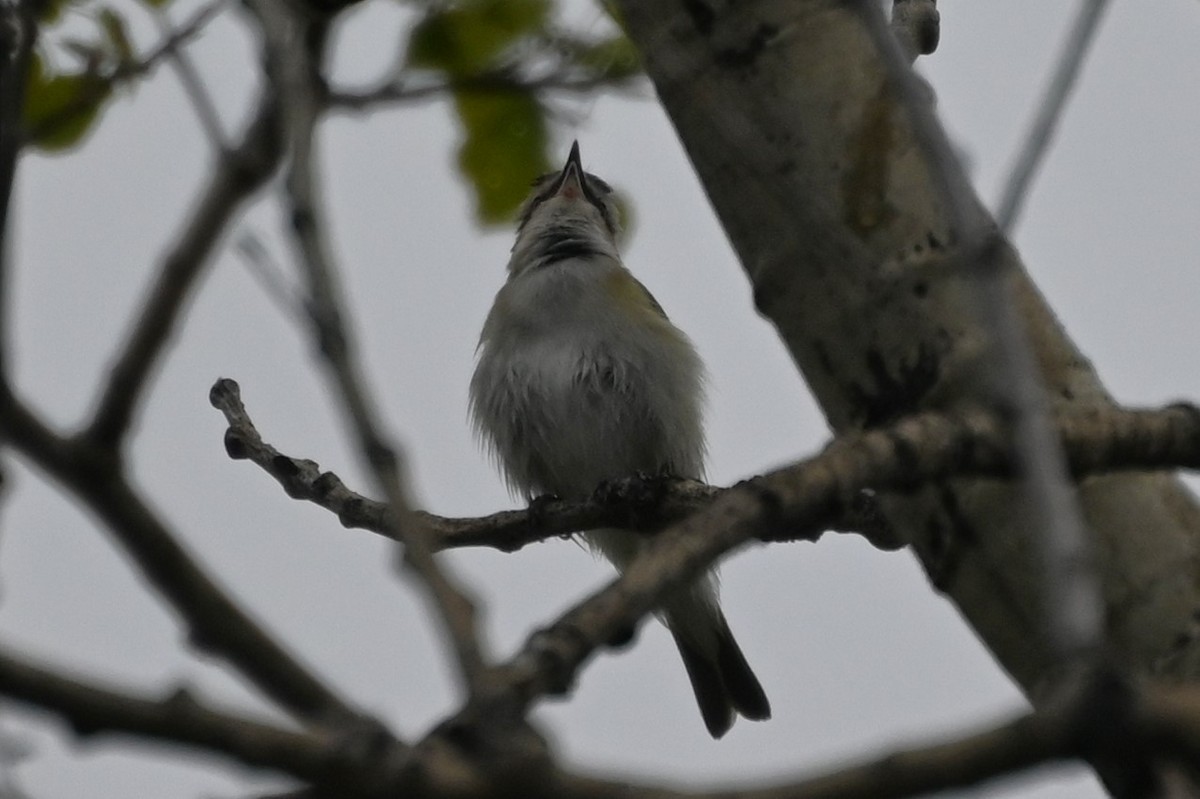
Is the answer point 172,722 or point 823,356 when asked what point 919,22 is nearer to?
point 823,356

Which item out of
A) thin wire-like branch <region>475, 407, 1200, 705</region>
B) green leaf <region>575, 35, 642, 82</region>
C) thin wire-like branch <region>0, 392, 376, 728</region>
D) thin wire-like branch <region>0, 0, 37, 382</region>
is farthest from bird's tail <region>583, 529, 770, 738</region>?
thin wire-like branch <region>0, 392, 376, 728</region>

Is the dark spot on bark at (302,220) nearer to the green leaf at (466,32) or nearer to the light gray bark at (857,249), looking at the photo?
the light gray bark at (857,249)

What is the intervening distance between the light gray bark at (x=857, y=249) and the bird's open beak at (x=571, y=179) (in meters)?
5.79

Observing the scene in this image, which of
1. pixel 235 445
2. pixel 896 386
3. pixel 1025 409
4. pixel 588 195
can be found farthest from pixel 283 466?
pixel 588 195

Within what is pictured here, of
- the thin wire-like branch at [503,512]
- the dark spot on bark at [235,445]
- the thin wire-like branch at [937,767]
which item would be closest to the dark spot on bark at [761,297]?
the thin wire-like branch at [937,767]

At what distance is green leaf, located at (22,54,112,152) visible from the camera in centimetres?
364

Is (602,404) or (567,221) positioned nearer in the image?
(602,404)

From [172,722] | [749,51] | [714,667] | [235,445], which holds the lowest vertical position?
[172,722]

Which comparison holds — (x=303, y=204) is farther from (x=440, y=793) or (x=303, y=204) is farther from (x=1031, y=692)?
(x=1031, y=692)

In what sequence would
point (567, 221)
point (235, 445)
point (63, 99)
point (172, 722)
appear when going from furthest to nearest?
point (567, 221) → point (235, 445) → point (63, 99) → point (172, 722)

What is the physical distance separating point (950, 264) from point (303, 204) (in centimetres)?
119

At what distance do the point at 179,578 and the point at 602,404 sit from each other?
17.4ft

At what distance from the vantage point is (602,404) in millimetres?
6828

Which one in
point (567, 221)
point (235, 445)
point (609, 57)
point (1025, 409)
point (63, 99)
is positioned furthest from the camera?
point (567, 221)
